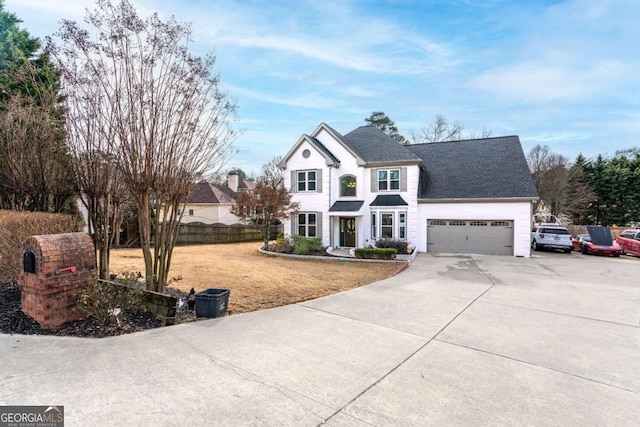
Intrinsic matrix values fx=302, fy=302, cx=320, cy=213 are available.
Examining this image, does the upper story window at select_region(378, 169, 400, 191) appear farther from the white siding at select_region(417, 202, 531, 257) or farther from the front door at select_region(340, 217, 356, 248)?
the front door at select_region(340, 217, 356, 248)

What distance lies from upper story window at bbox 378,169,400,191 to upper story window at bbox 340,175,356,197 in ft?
5.25

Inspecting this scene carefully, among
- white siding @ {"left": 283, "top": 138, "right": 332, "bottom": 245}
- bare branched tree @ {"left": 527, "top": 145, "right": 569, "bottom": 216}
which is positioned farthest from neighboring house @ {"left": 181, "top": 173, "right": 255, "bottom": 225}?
bare branched tree @ {"left": 527, "top": 145, "right": 569, "bottom": 216}

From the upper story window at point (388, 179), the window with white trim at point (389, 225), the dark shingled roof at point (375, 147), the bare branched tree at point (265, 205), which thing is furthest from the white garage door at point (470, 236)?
the bare branched tree at point (265, 205)

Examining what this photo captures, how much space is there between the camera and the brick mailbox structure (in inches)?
→ 183

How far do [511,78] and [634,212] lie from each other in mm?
26636

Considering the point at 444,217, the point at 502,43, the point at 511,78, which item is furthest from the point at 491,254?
the point at 502,43

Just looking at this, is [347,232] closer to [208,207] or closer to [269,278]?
[269,278]

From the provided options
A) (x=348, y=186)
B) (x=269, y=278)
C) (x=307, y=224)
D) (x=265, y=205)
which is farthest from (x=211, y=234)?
(x=269, y=278)

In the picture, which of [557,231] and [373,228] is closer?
[373,228]

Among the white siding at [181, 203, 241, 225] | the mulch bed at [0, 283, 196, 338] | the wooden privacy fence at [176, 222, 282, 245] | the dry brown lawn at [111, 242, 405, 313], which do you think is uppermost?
the white siding at [181, 203, 241, 225]

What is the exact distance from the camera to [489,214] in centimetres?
1705

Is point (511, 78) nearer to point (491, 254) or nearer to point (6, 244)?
point (491, 254)

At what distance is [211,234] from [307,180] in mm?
9301

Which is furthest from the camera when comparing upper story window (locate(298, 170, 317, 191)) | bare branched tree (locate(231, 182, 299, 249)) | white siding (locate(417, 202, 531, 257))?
upper story window (locate(298, 170, 317, 191))
